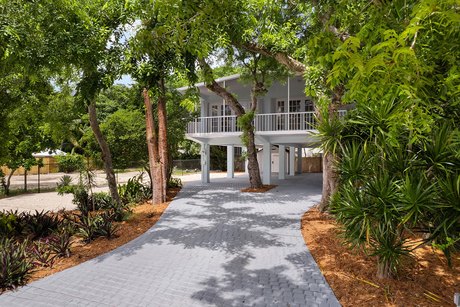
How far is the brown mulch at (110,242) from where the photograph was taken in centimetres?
591

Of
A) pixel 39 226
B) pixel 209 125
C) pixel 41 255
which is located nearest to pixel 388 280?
pixel 41 255

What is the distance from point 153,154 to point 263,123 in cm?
699

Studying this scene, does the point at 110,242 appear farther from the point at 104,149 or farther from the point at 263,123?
the point at 263,123

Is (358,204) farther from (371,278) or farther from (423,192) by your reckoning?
(371,278)

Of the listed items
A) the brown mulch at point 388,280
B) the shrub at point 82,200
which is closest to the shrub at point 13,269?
the brown mulch at point 388,280

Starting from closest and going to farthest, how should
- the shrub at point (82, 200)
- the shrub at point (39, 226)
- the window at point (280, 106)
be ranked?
1. the shrub at point (39, 226)
2. the shrub at point (82, 200)
3. the window at point (280, 106)

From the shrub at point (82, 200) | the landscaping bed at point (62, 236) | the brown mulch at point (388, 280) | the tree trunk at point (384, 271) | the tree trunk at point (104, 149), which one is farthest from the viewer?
the shrub at point (82, 200)

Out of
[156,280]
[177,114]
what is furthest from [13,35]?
[177,114]

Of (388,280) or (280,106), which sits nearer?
(388,280)

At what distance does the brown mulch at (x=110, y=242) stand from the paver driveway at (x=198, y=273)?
0.28 m

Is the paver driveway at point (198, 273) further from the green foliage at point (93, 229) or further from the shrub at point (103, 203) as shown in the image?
the shrub at point (103, 203)

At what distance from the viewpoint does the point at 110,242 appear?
24.6ft

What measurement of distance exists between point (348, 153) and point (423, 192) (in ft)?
4.30

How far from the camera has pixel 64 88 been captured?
11914 millimetres
